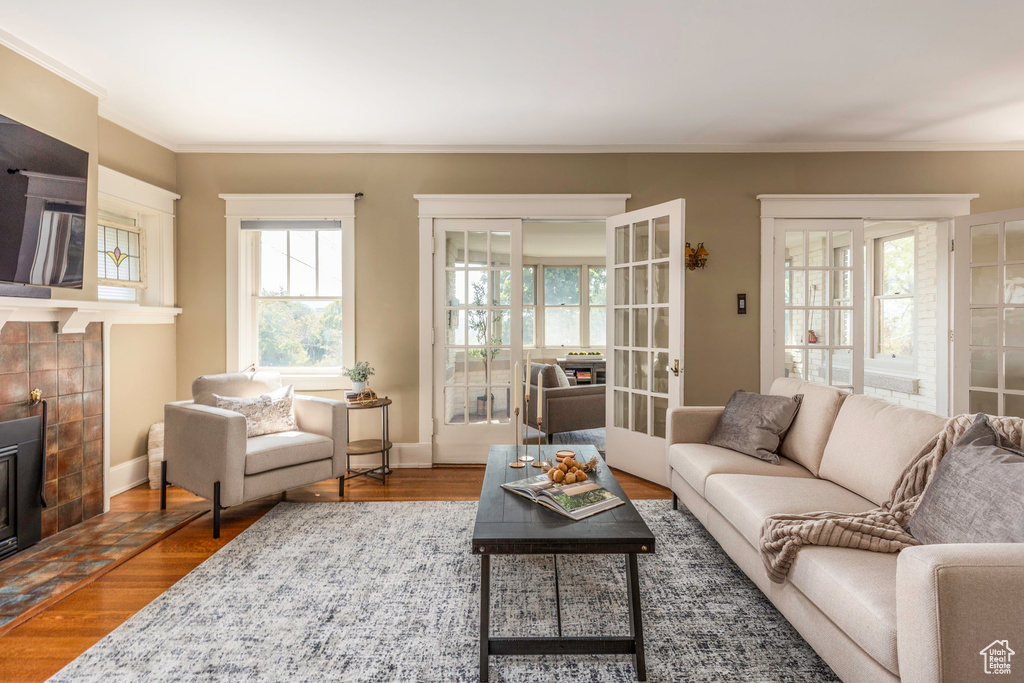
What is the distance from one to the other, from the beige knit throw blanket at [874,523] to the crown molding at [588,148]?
2.92 metres

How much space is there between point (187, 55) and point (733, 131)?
3.62m

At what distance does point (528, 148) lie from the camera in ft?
13.5

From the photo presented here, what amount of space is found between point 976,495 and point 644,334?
2471mm

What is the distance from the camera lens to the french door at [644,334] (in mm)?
3523

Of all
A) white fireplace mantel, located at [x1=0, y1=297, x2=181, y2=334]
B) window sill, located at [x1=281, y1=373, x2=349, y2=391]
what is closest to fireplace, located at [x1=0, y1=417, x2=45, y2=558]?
white fireplace mantel, located at [x1=0, y1=297, x2=181, y2=334]

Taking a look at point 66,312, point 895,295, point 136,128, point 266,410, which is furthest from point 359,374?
point 895,295

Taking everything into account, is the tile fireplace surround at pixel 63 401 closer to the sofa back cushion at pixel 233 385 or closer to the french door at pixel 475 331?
the sofa back cushion at pixel 233 385

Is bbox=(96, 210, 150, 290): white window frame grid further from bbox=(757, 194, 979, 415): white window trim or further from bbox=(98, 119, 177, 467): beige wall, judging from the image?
bbox=(757, 194, 979, 415): white window trim

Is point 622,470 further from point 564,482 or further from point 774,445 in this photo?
point 564,482

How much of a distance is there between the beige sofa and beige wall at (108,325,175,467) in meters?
3.80

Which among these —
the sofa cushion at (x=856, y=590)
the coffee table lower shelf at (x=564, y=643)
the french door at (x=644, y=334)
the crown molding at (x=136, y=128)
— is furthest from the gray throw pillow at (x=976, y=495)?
the crown molding at (x=136, y=128)

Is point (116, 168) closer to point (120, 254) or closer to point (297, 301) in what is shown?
point (120, 254)

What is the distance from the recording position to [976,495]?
4.71 feet

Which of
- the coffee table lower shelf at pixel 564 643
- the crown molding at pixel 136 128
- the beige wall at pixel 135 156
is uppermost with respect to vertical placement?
the crown molding at pixel 136 128
